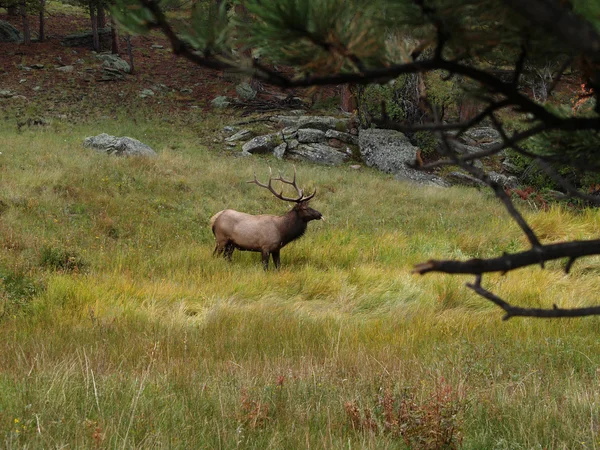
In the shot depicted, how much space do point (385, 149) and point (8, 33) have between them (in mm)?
24457

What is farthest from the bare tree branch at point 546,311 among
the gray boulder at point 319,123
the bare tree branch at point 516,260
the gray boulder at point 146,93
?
the gray boulder at point 146,93

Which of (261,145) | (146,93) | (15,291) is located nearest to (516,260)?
(15,291)

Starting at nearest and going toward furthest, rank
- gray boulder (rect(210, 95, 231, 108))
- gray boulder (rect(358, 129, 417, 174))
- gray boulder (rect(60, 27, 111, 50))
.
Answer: gray boulder (rect(358, 129, 417, 174)), gray boulder (rect(210, 95, 231, 108)), gray boulder (rect(60, 27, 111, 50))

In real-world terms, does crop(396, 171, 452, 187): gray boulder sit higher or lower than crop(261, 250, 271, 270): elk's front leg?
lower

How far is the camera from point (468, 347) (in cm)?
490

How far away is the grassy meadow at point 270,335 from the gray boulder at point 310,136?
899 cm

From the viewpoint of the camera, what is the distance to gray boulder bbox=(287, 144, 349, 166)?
65.9 ft

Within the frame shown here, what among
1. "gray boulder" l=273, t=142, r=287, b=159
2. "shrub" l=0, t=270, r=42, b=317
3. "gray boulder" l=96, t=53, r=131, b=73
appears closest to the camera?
"shrub" l=0, t=270, r=42, b=317

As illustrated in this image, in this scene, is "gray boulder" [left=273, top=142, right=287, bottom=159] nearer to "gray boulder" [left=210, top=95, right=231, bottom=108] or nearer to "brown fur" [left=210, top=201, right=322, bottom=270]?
"gray boulder" [left=210, top=95, right=231, bottom=108]

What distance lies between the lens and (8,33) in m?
32.0

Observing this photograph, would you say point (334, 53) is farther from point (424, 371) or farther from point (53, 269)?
point (53, 269)

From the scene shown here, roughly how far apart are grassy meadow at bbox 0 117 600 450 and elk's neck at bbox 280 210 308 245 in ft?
1.73

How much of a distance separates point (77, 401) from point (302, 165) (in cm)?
1591

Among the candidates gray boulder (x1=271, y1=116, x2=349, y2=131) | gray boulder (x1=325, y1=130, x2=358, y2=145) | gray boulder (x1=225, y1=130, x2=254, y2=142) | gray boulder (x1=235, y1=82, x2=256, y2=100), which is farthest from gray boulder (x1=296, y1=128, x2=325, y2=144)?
gray boulder (x1=235, y1=82, x2=256, y2=100)
